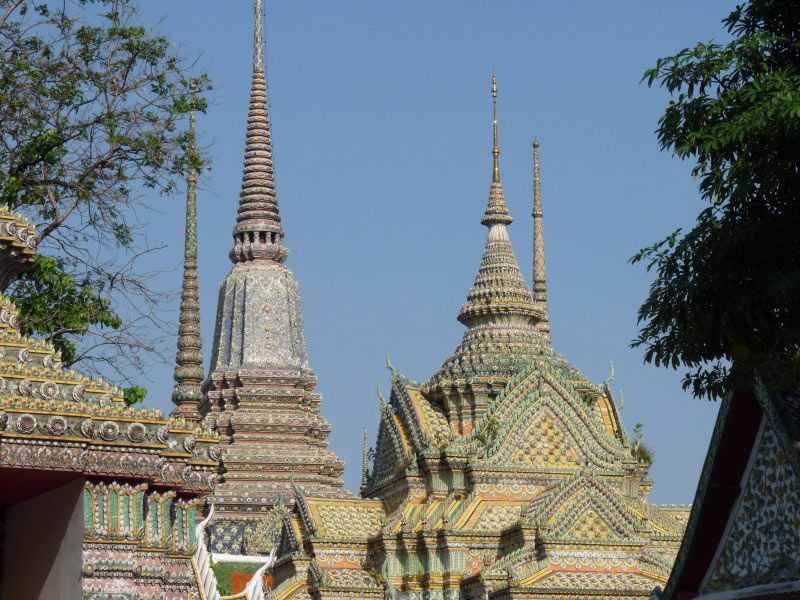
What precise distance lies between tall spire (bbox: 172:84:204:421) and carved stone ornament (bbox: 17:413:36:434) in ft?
141

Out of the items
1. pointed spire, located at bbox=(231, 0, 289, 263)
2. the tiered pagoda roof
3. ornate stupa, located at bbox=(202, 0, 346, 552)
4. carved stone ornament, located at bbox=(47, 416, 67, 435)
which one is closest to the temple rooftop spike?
ornate stupa, located at bbox=(202, 0, 346, 552)

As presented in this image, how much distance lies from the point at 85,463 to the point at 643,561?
24069 mm

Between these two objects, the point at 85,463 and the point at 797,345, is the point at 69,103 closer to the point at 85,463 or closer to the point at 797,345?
the point at 85,463

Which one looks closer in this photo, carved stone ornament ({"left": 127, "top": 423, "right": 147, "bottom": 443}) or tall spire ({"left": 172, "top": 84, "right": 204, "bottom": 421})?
carved stone ornament ({"left": 127, "top": 423, "right": 147, "bottom": 443})

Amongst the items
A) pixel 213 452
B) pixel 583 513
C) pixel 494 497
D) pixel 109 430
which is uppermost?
pixel 494 497

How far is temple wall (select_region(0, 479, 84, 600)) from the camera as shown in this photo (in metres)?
12.0

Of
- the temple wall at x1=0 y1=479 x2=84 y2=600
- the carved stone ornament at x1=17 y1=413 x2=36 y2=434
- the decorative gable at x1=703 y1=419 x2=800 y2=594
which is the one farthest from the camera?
the temple wall at x1=0 y1=479 x2=84 y2=600

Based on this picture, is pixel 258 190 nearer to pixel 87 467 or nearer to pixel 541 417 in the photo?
pixel 541 417

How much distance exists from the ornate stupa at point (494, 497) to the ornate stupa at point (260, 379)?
22.8 feet

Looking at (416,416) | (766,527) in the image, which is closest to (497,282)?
(416,416)

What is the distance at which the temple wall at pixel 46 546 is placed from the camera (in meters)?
12.0

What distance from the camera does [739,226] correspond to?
1177 centimetres

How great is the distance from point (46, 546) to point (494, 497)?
84.7ft

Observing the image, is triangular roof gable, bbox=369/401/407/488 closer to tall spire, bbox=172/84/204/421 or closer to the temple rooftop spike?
the temple rooftop spike
